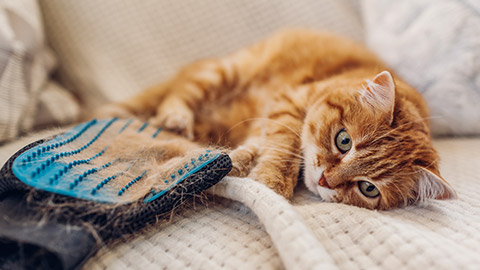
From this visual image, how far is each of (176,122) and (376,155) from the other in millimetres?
729

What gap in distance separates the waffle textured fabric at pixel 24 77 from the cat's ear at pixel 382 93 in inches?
→ 49.0

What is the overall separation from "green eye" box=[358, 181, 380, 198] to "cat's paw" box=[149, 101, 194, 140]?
2.17 feet

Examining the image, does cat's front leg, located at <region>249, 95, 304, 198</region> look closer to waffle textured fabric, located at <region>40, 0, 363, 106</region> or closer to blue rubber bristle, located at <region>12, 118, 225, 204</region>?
blue rubber bristle, located at <region>12, 118, 225, 204</region>

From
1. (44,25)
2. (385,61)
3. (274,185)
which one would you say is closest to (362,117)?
(274,185)

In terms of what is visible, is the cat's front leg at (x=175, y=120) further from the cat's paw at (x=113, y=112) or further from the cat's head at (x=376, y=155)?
the cat's head at (x=376, y=155)

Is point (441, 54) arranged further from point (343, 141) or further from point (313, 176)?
point (313, 176)

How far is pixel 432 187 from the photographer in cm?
89

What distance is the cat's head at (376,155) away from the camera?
Result: 0.94 m

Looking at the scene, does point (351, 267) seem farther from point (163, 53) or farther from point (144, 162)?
point (163, 53)

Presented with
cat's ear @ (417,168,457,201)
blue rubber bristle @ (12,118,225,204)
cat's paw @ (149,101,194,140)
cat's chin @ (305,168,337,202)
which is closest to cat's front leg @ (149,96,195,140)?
cat's paw @ (149,101,194,140)

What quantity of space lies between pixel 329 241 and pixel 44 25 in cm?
166

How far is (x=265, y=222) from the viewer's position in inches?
28.1

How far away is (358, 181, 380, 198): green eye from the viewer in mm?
956

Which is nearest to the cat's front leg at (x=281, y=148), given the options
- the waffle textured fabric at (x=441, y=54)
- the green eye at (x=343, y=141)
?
the green eye at (x=343, y=141)
